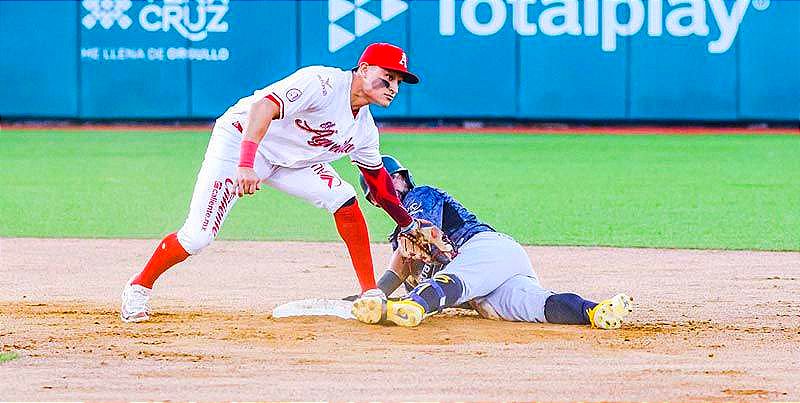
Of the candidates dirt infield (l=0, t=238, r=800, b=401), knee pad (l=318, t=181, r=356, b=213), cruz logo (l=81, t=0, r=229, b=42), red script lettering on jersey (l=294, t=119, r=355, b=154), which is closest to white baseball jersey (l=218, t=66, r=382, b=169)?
red script lettering on jersey (l=294, t=119, r=355, b=154)

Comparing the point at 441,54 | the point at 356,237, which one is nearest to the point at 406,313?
the point at 356,237

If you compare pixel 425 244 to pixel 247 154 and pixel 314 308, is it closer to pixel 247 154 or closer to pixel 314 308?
pixel 314 308

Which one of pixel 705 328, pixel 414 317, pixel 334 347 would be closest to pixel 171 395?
pixel 334 347

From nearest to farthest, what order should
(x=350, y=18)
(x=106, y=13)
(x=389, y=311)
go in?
(x=389, y=311)
(x=350, y=18)
(x=106, y=13)

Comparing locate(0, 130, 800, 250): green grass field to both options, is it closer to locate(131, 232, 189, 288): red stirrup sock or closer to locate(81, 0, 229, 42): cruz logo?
locate(81, 0, 229, 42): cruz logo

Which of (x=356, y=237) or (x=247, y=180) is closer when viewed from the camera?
(x=247, y=180)

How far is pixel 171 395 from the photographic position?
520 centimetres

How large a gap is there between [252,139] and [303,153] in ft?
1.60

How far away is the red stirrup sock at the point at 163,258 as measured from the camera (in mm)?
6844

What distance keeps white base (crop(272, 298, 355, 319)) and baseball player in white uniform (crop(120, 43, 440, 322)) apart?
0.49ft

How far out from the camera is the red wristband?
6340 millimetres

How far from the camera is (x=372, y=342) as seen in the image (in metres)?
6.36

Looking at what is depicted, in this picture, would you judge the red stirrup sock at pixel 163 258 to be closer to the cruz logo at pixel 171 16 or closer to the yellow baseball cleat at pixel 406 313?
the yellow baseball cleat at pixel 406 313

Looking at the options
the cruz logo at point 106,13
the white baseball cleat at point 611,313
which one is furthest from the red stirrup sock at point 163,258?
the cruz logo at point 106,13
